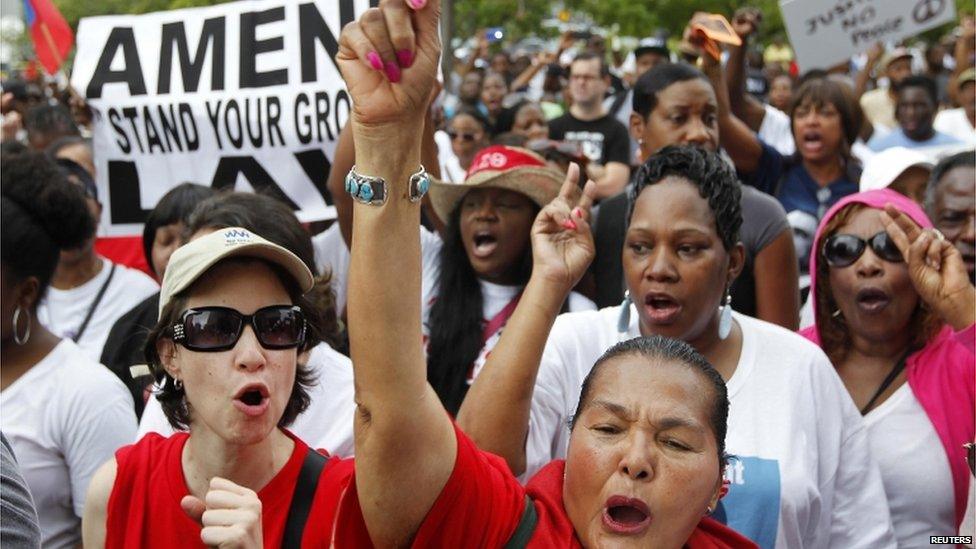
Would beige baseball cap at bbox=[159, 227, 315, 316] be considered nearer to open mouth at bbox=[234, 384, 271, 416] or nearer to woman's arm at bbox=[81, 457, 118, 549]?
open mouth at bbox=[234, 384, 271, 416]

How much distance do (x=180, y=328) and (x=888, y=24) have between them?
550cm

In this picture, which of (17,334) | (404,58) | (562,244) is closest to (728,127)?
(562,244)

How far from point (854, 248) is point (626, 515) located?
70.8 inches

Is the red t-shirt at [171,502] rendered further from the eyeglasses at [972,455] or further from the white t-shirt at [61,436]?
the eyeglasses at [972,455]

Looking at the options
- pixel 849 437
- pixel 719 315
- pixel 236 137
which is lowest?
pixel 849 437

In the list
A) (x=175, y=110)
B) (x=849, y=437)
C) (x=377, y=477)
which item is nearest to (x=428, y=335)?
(x=849, y=437)

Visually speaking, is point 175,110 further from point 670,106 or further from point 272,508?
point 272,508

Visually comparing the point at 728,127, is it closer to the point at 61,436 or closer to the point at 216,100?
the point at 216,100

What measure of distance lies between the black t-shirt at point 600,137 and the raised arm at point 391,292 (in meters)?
6.38

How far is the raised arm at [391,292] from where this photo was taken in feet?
6.34

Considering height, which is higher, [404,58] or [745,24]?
[745,24]

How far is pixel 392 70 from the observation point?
1.92m

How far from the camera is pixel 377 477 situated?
6.95 feet

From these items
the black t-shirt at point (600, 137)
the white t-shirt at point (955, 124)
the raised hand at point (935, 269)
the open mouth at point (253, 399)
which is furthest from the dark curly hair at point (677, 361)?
the white t-shirt at point (955, 124)
